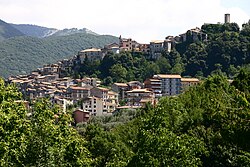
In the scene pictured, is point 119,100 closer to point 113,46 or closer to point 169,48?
point 169,48

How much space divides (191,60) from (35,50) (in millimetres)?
104197

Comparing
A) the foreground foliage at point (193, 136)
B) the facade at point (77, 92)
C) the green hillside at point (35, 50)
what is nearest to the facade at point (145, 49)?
the facade at point (77, 92)

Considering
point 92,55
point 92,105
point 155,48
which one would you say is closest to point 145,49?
point 155,48

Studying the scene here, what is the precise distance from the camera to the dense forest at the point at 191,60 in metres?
75.2

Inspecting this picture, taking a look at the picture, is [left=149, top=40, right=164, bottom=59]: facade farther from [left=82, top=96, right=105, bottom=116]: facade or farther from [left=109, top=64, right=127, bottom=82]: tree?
[left=82, top=96, right=105, bottom=116]: facade

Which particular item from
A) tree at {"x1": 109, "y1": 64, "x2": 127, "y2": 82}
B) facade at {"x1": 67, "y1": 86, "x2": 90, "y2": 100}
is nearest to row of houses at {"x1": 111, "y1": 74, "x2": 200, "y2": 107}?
tree at {"x1": 109, "y1": 64, "x2": 127, "y2": 82}

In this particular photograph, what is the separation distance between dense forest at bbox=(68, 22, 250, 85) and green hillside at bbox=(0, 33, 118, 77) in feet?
236

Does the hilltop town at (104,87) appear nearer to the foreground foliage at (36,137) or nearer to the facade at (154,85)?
the facade at (154,85)

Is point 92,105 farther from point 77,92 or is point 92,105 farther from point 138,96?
point 77,92

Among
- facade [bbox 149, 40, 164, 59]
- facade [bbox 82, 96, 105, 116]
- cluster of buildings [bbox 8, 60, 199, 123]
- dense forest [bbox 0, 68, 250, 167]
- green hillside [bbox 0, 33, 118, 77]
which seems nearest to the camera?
dense forest [bbox 0, 68, 250, 167]

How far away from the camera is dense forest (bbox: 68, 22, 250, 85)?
2963 inches

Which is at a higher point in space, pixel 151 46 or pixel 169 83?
pixel 151 46

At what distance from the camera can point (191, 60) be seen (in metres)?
79.0

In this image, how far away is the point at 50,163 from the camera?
1274 centimetres
